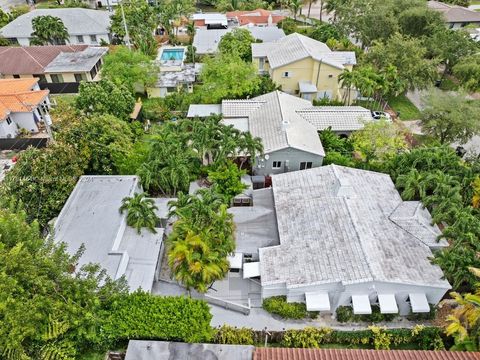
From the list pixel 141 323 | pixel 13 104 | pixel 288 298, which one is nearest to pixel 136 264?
pixel 141 323

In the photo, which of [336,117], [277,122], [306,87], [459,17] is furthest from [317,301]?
[459,17]

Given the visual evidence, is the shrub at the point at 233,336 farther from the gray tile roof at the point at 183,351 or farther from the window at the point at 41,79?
the window at the point at 41,79

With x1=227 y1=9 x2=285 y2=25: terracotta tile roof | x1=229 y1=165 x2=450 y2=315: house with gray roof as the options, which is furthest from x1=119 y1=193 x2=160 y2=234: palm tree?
x1=227 y1=9 x2=285 y2=25: terracotta tile roof

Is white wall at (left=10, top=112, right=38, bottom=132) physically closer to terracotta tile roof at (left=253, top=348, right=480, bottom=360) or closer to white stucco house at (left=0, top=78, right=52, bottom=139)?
white stucco house at (left=0, top=78, right=52, bottom=139)

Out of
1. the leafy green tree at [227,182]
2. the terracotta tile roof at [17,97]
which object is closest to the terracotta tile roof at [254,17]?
the terracotta tile roof at [17,97]

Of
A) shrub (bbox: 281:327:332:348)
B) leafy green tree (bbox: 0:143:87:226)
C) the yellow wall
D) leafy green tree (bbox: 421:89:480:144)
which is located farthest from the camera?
the yellow wall

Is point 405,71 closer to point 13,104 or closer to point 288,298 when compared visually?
point 288,298
